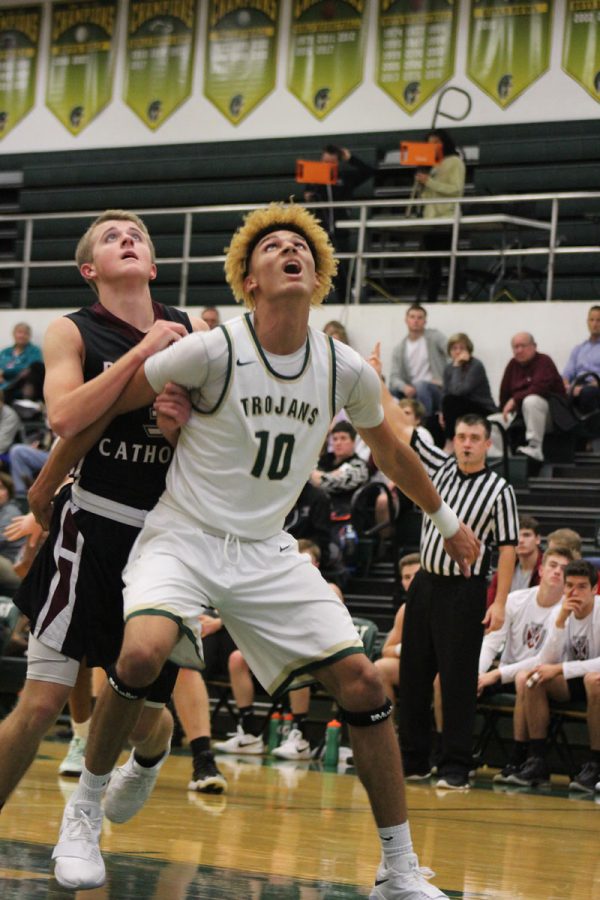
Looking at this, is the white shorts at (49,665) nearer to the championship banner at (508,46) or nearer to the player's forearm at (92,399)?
the player's forearm at (92,399)

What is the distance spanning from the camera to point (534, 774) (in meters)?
8.39

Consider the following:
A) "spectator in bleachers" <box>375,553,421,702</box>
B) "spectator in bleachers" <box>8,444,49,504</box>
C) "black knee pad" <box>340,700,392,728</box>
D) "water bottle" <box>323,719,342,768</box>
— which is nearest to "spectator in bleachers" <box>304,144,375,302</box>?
"spectator in bleachers" <box>8,444,49,504</box>

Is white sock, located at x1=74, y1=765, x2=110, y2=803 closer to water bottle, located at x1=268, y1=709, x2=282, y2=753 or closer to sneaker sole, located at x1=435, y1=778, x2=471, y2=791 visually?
sneaker sole, located at x1=435, y1=778, x2=471, y2=791

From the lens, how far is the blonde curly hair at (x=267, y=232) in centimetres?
423

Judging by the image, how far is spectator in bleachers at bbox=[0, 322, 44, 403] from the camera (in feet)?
51.3

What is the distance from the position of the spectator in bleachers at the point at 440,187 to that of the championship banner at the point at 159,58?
4.92 m

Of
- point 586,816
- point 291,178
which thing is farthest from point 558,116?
point 586,816

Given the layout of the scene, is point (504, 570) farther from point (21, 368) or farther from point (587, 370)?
point (21, 368)

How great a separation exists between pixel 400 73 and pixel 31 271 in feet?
18.7

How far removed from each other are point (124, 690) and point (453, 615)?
14.0 feet

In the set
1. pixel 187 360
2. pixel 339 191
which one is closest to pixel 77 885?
pixel 187 360

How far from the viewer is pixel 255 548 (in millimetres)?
4012

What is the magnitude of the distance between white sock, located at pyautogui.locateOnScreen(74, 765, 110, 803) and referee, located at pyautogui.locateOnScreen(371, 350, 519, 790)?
12.8 feet

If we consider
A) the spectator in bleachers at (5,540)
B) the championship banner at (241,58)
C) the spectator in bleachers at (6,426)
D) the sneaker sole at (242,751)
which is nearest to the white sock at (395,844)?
the sneaker sole at (242,751)
